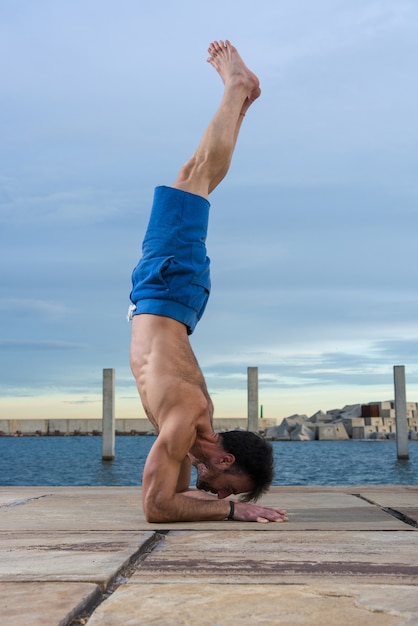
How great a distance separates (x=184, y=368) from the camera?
116 inches

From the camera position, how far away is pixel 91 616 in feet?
4.06

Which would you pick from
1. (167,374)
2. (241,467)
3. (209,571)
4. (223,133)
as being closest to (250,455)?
(241,467)

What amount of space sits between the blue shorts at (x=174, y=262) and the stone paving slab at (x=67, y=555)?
108 cm

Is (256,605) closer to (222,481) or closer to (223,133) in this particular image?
(222,481)

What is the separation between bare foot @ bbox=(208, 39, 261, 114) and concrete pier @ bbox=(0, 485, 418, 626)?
2048mm

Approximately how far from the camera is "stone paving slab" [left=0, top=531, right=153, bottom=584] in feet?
5.11

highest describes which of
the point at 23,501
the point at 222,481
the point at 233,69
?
the point at 233,69

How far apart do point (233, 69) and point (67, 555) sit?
2614 mm

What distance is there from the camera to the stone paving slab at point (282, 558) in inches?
61.5

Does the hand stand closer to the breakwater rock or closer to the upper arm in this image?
the upper arm

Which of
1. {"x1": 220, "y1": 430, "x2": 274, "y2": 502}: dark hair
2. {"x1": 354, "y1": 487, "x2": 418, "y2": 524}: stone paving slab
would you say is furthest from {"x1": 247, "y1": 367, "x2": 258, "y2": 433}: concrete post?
{"x1": 220, "y1": 430, "x2": 274, "y2": 502}: dark hair

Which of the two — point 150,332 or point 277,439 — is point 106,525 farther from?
point 277,439

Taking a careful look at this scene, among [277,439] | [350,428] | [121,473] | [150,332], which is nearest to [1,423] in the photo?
[277,439]

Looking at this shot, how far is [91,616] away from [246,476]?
1.72m
